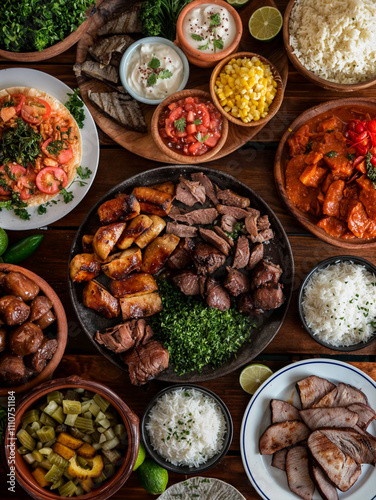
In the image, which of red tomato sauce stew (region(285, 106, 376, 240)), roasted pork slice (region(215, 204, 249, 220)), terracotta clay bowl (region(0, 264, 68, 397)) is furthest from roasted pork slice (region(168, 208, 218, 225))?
terracotta clay bowl (region(0, 264, 68, 397))

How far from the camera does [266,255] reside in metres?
4.01

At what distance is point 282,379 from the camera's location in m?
3.94

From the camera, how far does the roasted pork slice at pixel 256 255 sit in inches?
152

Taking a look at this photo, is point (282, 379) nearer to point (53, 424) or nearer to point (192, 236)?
point (192, 236)

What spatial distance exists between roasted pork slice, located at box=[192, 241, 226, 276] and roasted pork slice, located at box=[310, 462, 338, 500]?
1778 mm

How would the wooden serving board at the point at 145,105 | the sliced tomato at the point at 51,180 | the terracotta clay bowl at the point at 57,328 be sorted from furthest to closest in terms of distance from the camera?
the wooden serving board at the point at 145,105, the sliced tomato at the point at 51,180, the terracotta clay bowl at the point at 57,328

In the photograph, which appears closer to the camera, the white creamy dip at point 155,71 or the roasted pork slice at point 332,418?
the roasted pork slice at point 332,418

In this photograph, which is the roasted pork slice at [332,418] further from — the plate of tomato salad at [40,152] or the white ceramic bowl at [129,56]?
the white ceramic bowl at [129,56]

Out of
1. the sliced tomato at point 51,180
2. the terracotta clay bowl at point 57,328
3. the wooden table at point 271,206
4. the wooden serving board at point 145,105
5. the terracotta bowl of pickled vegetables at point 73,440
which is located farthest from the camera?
the wooden table at point 271,206

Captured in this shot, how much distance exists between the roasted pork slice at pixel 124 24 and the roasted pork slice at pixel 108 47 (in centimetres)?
6

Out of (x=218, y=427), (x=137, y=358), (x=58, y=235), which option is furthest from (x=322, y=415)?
(x=58, y=235)

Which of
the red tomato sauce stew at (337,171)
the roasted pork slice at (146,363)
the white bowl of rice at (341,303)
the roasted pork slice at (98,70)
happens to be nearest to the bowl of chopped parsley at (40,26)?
the roasted pork slice at (98,70)

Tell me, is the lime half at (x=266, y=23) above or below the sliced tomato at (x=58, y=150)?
→ above

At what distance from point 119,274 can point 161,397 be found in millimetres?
1082
